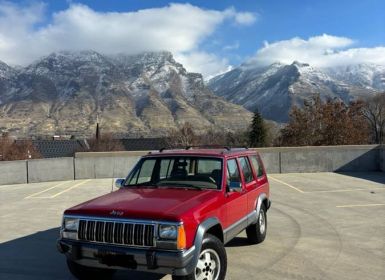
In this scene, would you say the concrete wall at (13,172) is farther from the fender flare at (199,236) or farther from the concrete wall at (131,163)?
the fender flare at (199,236)

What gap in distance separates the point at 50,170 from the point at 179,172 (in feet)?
50.2

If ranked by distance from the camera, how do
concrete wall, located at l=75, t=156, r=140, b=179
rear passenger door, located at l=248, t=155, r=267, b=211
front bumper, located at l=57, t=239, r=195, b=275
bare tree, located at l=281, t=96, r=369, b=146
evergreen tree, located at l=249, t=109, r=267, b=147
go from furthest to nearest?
1. evergreen tree, located at l=249, t=109, r=267, b=147
2. bare tree, located at l=281, t=96, r=369, b=146
3. concrete wall, located at l=75, t=156, r=140, b=179
4. rear passenger door, located at l=248, t=155, r=267, b=211
5. front bumper, located at l=57, t=239, r=195, b=275

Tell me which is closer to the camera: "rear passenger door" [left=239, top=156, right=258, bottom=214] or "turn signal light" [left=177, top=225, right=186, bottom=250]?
"turn signal light" [left=177, top=225, right=186, bottom=250]

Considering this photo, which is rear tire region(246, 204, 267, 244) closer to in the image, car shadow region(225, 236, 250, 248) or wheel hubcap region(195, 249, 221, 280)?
car shadow region(225, 236, 250, 248)

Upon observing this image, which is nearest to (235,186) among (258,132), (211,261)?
(211,261)

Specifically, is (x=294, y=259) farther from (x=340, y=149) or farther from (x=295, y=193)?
(x=340, y=149)

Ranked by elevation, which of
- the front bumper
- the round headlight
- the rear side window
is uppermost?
the rear side window

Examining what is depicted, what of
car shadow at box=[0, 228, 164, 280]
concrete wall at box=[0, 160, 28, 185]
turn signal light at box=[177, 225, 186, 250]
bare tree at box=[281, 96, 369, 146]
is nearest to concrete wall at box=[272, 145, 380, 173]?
concrete wall at box=[0, 160, 28, 185]

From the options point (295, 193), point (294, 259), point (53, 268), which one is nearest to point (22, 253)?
point (53, 268)

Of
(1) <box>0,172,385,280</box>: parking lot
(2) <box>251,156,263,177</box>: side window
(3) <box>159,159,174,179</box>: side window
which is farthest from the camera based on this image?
(2) <box>251,156,263,177</box>: side window

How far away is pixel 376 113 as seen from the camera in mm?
85438

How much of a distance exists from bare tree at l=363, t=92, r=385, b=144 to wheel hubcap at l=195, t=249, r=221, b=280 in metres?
77.8

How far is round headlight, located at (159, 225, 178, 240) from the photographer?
17.5 feet

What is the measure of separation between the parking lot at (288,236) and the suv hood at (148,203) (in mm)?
1167
